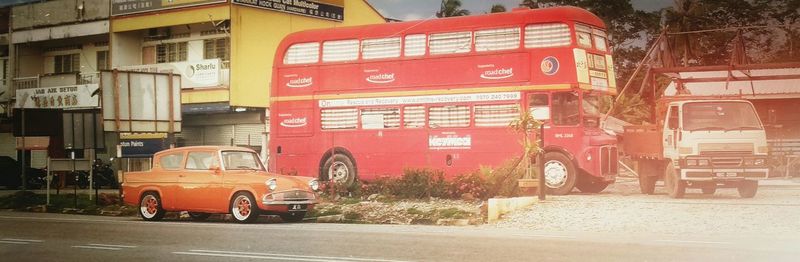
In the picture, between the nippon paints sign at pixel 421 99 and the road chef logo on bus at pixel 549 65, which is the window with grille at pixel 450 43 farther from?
the road chef logo on bus at pixel 549 65

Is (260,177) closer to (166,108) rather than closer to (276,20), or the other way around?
(166,108)

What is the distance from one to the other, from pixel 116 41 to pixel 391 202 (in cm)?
1734

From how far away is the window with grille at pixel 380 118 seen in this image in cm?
2517

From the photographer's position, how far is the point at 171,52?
35.7 metres

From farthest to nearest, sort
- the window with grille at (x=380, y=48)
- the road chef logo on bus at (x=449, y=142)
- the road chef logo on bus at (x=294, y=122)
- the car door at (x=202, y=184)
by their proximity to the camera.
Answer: the road chef logo on bus at (x=294, y=122), the window with grille at (x=380, y=48), the road chef logo on bus at (x=449, y=142), the car door at (x=202, y=184)

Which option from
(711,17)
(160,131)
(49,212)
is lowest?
(49,212)

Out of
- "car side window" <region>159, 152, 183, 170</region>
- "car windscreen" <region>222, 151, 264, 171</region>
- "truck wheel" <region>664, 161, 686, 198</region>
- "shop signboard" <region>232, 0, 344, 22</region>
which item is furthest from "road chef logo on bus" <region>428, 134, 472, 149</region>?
"shop signboard" <region>232, 0, 344, 22</region>

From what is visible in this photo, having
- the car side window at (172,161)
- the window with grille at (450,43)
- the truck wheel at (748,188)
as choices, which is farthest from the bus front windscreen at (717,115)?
the car side window at (172,161)

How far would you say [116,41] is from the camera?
3600cm

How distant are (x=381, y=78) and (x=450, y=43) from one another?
84.8 inches

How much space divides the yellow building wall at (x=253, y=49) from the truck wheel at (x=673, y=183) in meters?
14.9

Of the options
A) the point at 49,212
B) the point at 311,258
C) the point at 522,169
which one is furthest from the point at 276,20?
the point at 311,258

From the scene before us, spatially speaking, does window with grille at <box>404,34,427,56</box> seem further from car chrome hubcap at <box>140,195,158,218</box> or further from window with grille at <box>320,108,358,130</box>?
car chrome hubcap at <box>140,195,158,218</box>

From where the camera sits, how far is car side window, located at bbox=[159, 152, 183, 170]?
64.4ft
